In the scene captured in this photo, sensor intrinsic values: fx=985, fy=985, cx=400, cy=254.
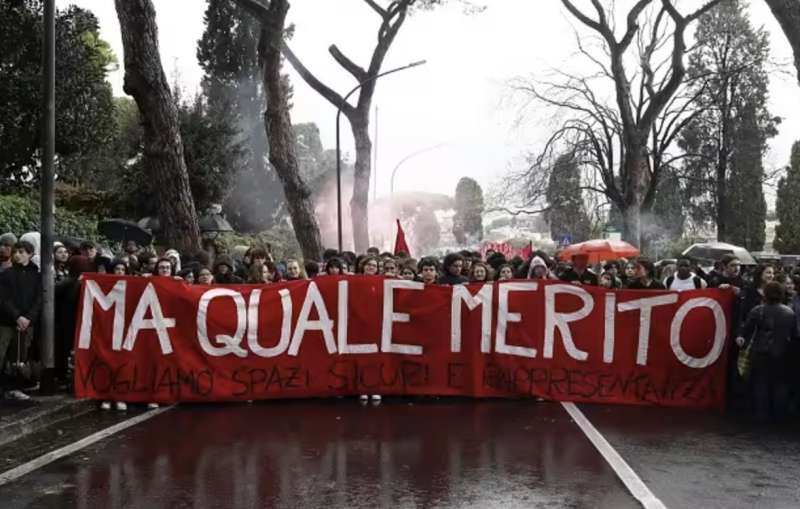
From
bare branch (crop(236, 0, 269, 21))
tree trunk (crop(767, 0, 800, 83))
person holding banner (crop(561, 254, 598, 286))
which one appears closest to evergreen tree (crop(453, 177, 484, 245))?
bare branch (crop(236, 0, 269, 21))

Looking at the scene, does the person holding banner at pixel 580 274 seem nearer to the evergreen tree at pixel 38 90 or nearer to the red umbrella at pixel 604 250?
the red umbrella at pixel 604 250

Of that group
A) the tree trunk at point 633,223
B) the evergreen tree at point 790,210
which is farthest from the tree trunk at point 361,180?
the evergreen tree at point 790,210

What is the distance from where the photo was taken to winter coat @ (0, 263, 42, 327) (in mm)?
9703

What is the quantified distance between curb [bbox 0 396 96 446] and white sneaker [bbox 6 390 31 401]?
6.1 inches

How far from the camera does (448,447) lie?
25.4 feet

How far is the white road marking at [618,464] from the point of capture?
6062 millimetres

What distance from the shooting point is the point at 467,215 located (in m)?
138

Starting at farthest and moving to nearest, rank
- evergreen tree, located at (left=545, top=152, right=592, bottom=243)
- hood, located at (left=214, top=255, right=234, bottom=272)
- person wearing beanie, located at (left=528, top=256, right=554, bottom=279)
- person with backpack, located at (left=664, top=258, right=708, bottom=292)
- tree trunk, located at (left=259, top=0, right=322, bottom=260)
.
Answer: evergreen tree, located at (left=545, top=152, right=592, bottom=243), tree trunk, located at (left=259, top=0, right=322, bottom=260), person with backpack, located at (left=664, top=258, right=708, bottom=292), person wearing beanie, located at (left=528, top=256, right=554, bottom=279), hood, located at (left=214, top=255, right=234, bottom=272)

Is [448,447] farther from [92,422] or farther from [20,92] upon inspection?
[20,92]

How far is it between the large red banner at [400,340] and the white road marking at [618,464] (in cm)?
90

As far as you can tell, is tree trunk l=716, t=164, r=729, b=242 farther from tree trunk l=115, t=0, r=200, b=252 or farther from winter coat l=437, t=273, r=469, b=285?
winter coat l=437, t=273, r=469, b=285

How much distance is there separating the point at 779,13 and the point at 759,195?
146 feet

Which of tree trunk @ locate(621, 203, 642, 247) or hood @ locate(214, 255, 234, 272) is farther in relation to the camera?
tree trunk @ locate(621, 203, 642, 247)

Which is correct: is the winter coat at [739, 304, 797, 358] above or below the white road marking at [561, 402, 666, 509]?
above
